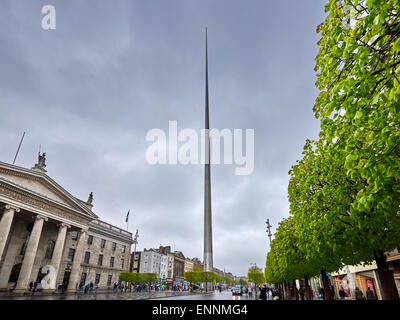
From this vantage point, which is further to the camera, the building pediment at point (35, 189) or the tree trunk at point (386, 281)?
the building pediment at point (35, 189)

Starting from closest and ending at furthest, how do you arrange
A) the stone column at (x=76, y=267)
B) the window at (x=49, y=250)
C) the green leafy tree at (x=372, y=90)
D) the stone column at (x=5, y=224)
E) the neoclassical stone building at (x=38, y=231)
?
the green leafy tree at (x=372, y=90) → the stone column at (x=5, y=224) → the neoclassical stone building at (x=38, y=231) → the stone column at (x=76, y=267) → the window at (x=49, y=250)

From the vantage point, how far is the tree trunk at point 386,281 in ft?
28.0

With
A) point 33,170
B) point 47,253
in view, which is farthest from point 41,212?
point 47,253

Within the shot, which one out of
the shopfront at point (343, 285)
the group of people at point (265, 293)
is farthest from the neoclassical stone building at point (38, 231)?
the shopfront at point (343, 285)

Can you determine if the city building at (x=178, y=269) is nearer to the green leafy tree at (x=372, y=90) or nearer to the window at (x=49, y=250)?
the window at (x=49, y=250)

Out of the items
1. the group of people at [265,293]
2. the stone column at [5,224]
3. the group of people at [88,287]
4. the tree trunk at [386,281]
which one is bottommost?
the group of people at [88,287]

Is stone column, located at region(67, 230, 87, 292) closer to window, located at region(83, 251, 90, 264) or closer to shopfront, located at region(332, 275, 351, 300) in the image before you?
window, located at region(83, 251, 90, 264)

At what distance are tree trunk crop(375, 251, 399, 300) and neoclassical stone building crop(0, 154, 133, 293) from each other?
1325 inches

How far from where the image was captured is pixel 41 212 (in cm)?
3097

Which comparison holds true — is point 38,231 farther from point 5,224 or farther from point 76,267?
point 76,267

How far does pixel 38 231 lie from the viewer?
98.9 feet

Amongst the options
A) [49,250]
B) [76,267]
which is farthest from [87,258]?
[76,267]
